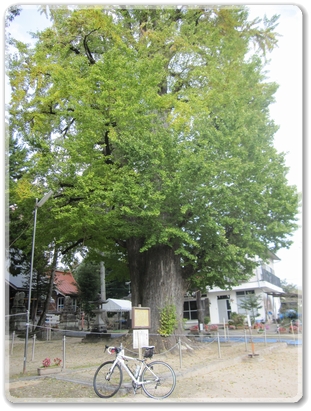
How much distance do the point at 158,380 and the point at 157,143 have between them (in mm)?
5470

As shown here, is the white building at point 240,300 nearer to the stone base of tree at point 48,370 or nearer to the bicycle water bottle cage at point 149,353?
the stone base of tree at point 48,370

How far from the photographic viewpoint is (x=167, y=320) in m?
9.50

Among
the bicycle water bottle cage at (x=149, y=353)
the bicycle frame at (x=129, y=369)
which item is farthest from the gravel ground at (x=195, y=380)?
the bicycle water bottle cage at (x=149, y=353)

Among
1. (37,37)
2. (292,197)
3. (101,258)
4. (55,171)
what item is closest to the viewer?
(292,197)

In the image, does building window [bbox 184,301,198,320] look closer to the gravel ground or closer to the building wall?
the building wall

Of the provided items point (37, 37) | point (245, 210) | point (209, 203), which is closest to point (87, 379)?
point (209, 203)

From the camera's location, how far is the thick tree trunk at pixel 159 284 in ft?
32.3

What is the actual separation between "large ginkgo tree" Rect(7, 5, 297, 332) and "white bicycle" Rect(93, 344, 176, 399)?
3.56 meters

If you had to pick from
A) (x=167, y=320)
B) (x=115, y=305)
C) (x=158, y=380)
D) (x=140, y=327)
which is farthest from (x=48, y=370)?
(x=115, y=305)

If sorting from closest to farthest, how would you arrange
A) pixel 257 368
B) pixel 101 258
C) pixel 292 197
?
1. pixel 257 368
2. pixel 292 197
3. pixel 101 258

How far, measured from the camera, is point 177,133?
345 inches

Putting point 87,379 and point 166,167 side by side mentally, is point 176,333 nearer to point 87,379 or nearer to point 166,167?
point 87,379

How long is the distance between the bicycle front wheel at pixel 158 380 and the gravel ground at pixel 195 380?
0.13m

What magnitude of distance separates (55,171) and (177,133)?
11.7 ft
